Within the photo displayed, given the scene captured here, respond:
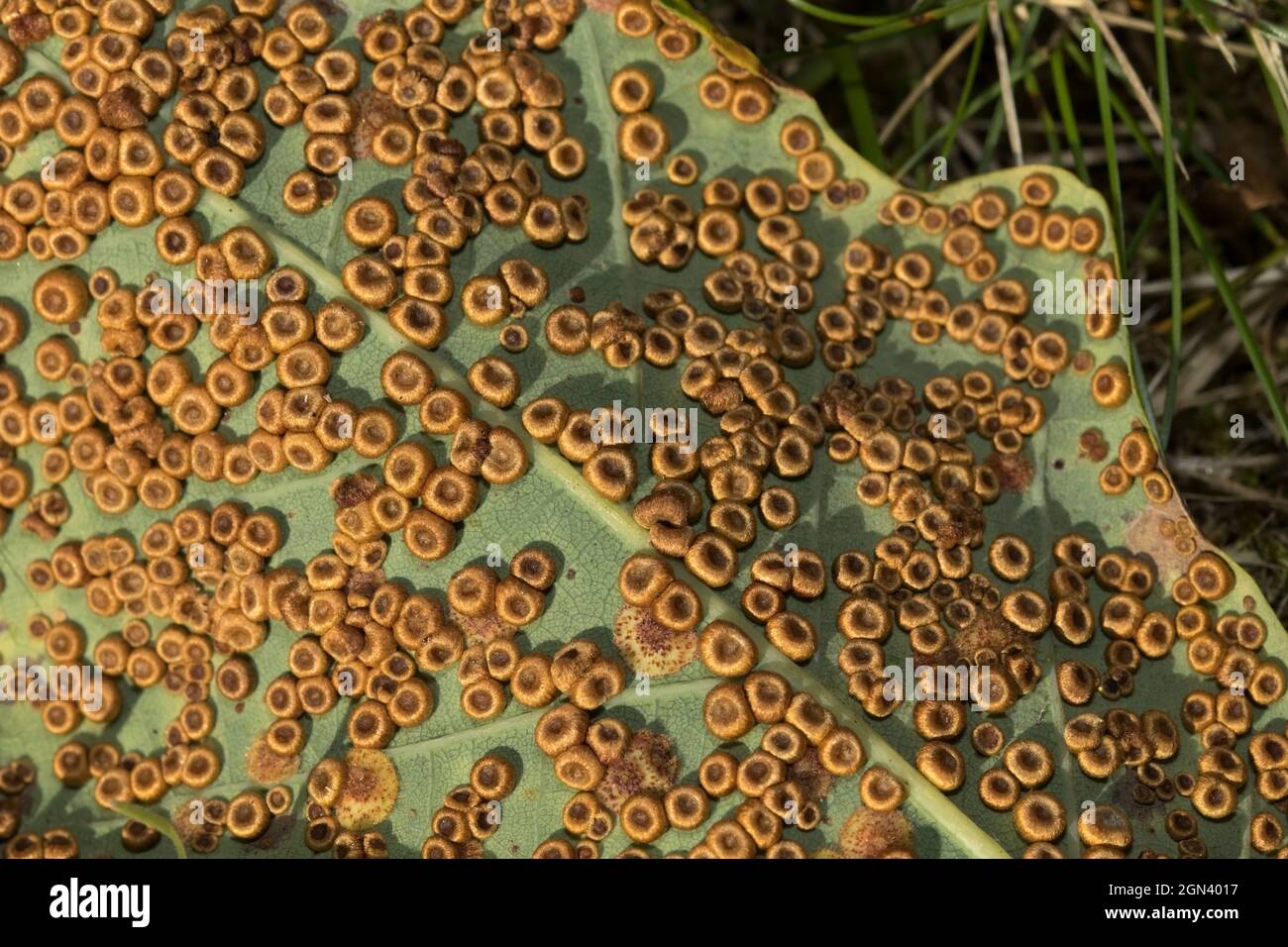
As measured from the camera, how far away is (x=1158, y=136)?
4.98m

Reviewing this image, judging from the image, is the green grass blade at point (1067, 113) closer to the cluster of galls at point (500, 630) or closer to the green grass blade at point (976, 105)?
the green grass blade at point (976, 105)

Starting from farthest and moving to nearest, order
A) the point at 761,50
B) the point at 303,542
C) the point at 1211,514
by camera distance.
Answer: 1. the point at 761,50
2. the point at 1211,514
3. the point at 303,542

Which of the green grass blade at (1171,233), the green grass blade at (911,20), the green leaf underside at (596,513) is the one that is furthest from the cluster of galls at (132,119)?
the green grass blade at (1171,233)

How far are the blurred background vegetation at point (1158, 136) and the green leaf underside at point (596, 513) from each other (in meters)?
0.63

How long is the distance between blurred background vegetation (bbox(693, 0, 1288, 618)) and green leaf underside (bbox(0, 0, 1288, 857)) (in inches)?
24.6

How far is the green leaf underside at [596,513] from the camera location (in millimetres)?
3525

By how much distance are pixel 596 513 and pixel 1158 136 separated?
3.18 m

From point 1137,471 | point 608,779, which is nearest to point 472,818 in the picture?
point 608,779

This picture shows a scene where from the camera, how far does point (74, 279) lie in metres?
3.87

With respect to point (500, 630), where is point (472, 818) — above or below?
below

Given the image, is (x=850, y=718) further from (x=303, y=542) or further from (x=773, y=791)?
(x=303, y=542)

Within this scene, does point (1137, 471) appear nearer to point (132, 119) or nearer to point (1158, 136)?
point (1158, 136)

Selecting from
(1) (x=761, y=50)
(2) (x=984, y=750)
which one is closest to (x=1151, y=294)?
(1) (x=761, y=50)
